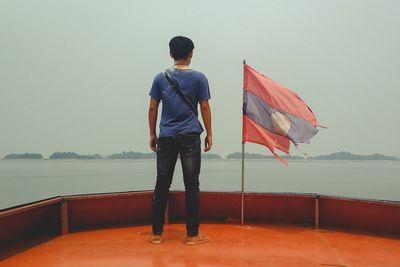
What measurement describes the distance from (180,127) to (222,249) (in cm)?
124

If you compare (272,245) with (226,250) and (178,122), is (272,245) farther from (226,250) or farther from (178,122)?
(178,122)

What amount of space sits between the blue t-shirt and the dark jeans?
9 centimetres

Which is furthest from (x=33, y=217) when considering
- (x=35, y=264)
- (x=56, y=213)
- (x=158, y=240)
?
(x=158, y=240)

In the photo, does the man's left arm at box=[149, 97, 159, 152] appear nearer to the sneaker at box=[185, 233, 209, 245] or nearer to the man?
the man

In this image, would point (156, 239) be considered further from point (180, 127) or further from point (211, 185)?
point (211, 185)

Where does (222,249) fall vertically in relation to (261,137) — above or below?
below

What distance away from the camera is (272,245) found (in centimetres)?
357

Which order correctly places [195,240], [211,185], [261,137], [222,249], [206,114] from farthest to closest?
[211,185] < [261,137] < [206,114] < [195,240] < [222,249]

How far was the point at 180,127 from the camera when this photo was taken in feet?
11.9

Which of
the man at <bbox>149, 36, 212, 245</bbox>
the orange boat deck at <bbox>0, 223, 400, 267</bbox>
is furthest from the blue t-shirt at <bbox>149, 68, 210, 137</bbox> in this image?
the orange boat deck at <bbox>0, 223, 400, 267</bbox>

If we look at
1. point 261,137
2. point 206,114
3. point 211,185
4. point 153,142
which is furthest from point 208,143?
point 211,185

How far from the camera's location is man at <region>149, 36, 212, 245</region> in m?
3.62

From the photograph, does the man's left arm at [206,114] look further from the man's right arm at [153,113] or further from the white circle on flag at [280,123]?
the white circle on flag at [280,123]

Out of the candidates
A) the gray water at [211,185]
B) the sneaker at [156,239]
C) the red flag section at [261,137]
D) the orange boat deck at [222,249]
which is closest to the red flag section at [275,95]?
the red flag section at [261,137]
